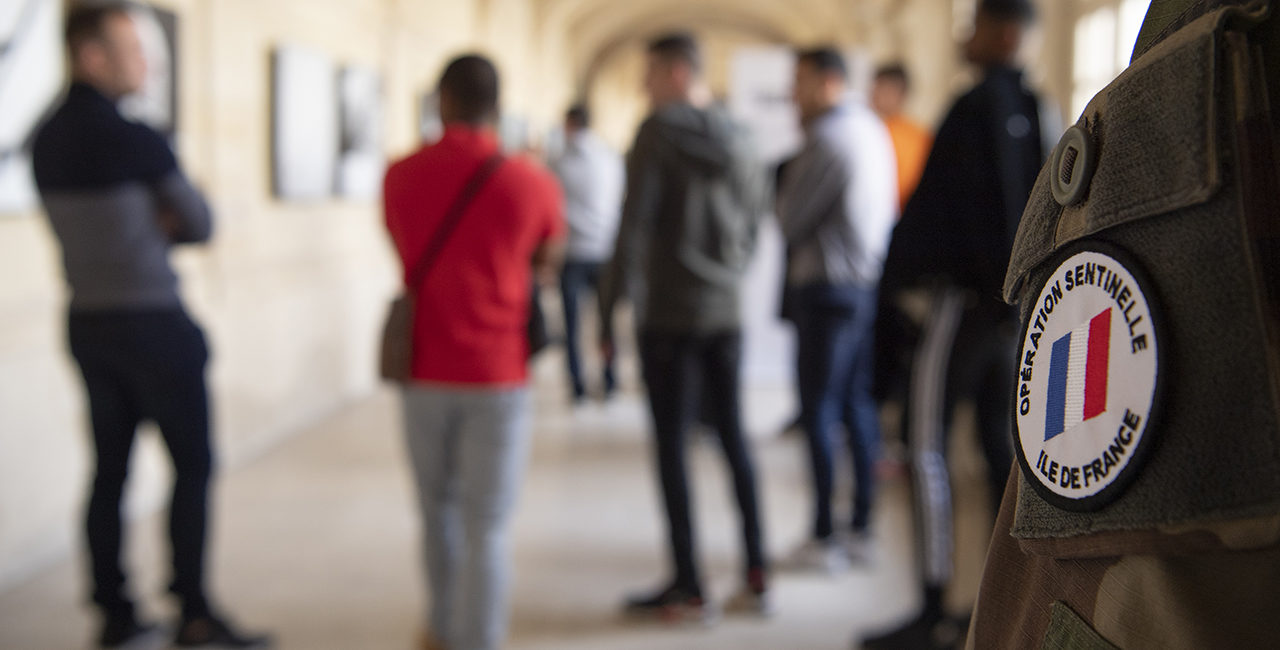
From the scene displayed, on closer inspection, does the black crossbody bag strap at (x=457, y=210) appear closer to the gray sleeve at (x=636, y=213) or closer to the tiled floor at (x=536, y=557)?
the gray sleeve at (x=636, y=213)

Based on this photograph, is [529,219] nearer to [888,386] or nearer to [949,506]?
[888,386]

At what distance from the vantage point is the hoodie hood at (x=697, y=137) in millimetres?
3342

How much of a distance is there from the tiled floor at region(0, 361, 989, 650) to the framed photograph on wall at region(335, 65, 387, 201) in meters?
2.21

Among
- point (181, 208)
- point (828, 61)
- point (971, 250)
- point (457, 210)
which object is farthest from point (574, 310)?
point (971, 250)

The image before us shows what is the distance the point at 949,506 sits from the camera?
9.86 ft

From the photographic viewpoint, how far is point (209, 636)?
3.17 metres

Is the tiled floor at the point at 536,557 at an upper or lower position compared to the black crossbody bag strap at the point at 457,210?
lower

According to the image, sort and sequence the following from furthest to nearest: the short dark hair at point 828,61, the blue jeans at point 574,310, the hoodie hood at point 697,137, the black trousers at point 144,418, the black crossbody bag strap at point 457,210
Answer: the blue jeans at point 574,310
the short dark hair at point 828,61
the hoodie hood at point 697,137
the black trousers at point 144,418
the black crossbody bag strap at point 457,210

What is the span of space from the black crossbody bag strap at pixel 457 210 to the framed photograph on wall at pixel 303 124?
3767mm

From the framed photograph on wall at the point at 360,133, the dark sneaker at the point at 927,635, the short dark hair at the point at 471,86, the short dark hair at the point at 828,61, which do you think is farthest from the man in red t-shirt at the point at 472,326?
the framed photograph on wall at the point at 360,133

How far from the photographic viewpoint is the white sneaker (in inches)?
155

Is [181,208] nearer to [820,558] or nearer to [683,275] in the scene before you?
[683,275]

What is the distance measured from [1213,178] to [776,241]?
23.2 feet

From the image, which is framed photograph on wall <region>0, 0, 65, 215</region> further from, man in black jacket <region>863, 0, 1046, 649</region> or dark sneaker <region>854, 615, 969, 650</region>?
dark sneaker <region>854, 615, 969, 650</region>
